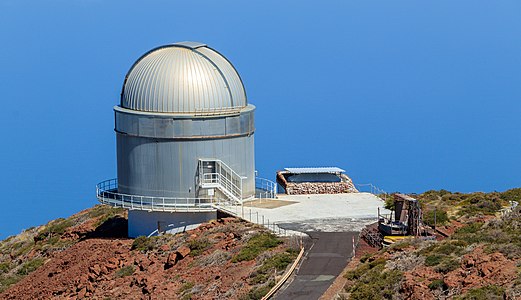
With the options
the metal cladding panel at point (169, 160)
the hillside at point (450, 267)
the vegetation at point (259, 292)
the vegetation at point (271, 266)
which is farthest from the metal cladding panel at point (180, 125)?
the vegetation at point (259, 292)

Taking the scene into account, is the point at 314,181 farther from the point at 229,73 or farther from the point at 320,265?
the point at 320,265

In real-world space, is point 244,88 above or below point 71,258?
above

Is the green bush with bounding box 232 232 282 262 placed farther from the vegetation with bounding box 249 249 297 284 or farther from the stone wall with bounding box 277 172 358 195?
the stone wall with bounding box 277 172 358 195

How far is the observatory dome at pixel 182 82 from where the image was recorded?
41.4 m

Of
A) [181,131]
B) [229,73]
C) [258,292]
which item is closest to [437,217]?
[258,292]

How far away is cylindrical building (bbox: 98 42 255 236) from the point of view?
41500mm

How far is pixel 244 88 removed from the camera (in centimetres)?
4347

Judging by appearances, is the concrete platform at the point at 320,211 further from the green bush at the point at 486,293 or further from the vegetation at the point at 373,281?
the green bush at the point at 486,293

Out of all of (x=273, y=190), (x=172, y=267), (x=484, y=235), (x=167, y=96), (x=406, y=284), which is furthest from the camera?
(x=273, y=190)

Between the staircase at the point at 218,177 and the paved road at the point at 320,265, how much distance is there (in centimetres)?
593

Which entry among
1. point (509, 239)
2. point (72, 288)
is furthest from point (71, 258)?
point (509, 239)

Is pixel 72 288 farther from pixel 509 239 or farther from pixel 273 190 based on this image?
pixel 509 239

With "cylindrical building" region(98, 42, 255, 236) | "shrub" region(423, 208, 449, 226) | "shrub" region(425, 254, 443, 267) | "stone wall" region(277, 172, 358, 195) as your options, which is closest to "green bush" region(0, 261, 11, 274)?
"cylindrical building" region(98, 42, 255, 236)

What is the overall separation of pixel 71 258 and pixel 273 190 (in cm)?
838
